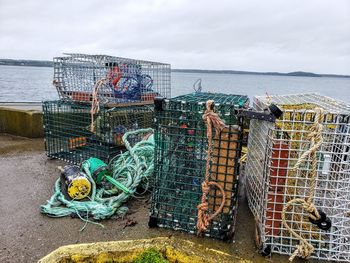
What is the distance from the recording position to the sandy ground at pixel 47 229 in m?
2.37

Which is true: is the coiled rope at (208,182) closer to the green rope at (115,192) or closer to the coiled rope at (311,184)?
the coiled rope at (311,184)

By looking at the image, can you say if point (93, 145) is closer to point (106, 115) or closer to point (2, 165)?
point (106, 115)

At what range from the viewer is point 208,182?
2.40 m

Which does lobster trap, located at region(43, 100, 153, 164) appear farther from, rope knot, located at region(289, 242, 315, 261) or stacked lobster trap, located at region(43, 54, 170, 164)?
rope knot, located at region(289, 242, 315, 261)

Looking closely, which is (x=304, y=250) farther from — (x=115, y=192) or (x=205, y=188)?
(x=115, y=192)

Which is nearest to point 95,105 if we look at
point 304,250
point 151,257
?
point 151,257

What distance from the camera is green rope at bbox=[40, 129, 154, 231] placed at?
116 inches

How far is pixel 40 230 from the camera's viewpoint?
8.71 ft

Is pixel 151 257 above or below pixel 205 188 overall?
below

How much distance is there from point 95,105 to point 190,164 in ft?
6.03

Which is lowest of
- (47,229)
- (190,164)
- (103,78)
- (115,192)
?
(47,229)

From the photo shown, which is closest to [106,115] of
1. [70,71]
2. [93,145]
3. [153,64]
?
[93,145]

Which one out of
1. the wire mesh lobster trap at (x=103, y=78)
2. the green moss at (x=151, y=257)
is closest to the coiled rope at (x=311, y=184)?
the green moss at (x=151, y=257)

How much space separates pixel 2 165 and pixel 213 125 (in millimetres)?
3687
